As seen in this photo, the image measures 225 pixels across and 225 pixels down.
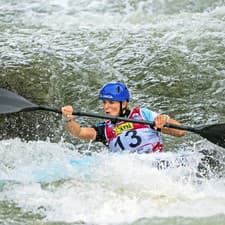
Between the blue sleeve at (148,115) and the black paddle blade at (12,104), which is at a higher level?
the black paddle blade at (12,104)

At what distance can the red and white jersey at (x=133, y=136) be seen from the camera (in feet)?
24.0

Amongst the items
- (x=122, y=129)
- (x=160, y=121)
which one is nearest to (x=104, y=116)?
(x=122, y=129)

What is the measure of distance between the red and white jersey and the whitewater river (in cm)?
23

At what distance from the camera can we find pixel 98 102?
32.3 feet

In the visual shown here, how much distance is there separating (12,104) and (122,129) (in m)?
1.22

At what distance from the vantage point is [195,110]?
9539 mm

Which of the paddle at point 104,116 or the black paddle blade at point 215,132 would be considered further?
the black paddle blade at point 215,132

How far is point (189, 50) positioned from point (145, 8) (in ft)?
7.81

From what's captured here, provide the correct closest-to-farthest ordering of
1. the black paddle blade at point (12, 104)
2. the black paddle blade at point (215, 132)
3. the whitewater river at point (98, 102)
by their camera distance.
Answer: the whitewater river at point (98, 102)
the black paddle blade at point (215, 132)
the black paddle blade at point (12, 104)

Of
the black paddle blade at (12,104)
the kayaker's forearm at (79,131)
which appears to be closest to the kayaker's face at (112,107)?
the kayaker's forearm at (79,131)

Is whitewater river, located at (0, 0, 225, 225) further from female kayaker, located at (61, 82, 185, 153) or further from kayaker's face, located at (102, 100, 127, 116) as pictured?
kayaker's face, located at (102, 100, 127, 116)

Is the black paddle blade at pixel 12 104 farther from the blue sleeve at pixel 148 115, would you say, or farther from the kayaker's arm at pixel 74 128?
the blue sleeve at pixel 148 115

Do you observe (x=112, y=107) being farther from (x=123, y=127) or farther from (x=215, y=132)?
(x=215, y=132)

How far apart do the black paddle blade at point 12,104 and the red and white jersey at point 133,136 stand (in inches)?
35.4
